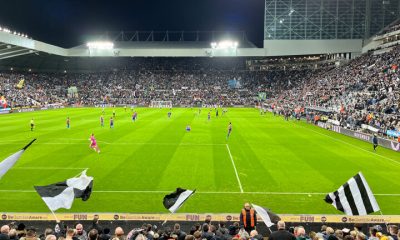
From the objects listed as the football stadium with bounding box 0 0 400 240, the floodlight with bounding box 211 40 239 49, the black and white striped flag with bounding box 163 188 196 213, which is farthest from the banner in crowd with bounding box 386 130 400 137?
the floodlight with bounding box 211 40 239 49

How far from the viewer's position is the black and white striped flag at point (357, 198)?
11.3 meters

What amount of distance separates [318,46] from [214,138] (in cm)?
5757

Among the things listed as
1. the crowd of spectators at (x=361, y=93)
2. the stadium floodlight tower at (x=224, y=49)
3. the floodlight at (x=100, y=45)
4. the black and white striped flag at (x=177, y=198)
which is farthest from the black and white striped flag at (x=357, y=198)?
the floodlight at (x=100, y=45)

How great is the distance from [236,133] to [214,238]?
104ft

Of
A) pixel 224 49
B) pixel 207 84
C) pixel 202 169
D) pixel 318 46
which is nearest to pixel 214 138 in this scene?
pixel 202 169

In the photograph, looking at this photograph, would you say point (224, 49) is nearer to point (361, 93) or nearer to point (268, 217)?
point (361, 93)

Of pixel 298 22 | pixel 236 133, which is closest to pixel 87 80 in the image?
pixel 298 22

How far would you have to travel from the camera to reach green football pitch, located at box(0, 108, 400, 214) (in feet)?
54.3

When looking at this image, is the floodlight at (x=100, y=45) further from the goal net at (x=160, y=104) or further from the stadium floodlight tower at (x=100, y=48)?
the goal net at (x=160, y=104)

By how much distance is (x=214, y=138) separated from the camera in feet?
118

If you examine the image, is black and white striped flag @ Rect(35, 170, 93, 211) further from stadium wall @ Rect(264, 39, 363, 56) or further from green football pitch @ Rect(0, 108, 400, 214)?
stadium wall @ Rect(264, 39, 363, 56)

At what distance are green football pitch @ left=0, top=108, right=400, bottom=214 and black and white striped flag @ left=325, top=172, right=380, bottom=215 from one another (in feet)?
12.1


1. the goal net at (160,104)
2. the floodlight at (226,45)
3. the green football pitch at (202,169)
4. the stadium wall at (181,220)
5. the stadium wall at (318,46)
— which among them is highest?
the floodlight at (226,45)

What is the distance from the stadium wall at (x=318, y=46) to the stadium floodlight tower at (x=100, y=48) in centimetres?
4025
